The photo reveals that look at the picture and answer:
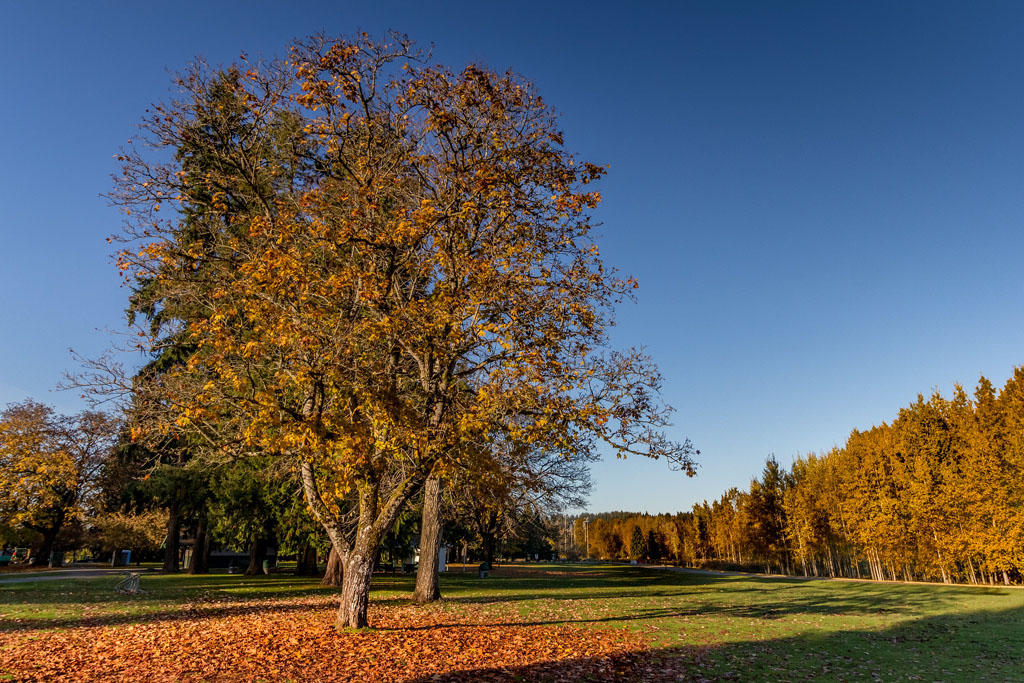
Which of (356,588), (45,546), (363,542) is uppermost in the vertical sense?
(363,542)

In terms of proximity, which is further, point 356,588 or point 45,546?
point 45,546

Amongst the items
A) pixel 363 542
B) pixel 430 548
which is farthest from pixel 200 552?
pixel 363 542

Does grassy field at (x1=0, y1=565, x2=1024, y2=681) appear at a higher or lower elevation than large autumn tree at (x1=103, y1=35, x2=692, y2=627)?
Answer: lower

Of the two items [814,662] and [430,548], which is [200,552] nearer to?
[430,548]

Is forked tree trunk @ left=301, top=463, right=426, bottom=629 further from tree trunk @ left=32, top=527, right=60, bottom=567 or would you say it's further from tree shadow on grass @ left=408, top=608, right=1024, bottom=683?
tree trunk @ left=32, top=527, right=60, bottom=567

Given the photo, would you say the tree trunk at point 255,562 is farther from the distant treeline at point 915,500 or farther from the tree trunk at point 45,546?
the distant treeline at point 915,500

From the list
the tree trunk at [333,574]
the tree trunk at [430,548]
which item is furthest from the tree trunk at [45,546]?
the tree trunk at [430,548]

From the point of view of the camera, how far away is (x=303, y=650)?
34.3 ft

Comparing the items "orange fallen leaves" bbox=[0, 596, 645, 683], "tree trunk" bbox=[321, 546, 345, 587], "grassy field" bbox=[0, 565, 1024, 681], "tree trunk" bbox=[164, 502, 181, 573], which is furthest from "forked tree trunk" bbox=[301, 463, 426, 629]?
"tree trunk" bbox=[164, 502, 181, 573]

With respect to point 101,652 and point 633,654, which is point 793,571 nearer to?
point 633,654

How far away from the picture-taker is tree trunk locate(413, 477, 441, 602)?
20.7 m

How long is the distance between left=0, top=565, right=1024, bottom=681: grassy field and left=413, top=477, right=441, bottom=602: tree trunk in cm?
70

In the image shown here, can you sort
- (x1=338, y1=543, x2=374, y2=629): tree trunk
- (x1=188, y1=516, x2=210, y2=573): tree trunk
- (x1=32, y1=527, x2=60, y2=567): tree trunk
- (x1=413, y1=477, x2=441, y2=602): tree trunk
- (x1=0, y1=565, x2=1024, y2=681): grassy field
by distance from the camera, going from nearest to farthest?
(x1=0, y1=565, x2=1024, y2=681): grassy field < (x1=338, y1=543, x2=374, y2=629): tree trunk < (x1=413, y1=477, x2=441, y2=602): tree trunk < (x1=188, y1=516, x2=210, y2=573): tree trunk < (x1=32, y1=527, x2=60, y2=567): tree trunk

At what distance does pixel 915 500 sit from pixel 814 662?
36.7 m
